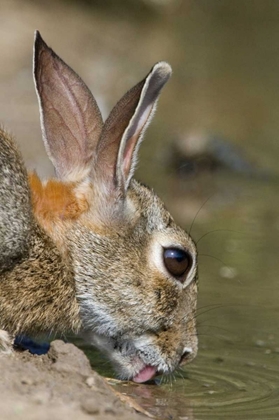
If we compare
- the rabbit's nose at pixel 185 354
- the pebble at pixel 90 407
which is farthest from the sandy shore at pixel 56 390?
the rabbit's nose at pixel 185 354

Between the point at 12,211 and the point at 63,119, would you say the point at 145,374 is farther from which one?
the point at 63,119

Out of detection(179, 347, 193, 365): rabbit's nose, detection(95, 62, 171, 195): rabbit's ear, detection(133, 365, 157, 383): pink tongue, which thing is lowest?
detection(133, 365, 157, 383): pink tongue

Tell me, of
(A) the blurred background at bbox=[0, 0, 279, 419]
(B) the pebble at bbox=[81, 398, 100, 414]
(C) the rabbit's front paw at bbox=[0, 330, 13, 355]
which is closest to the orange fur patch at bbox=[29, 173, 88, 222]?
(C) the rabbit's front paw at bbox=[0, 330, 13, 355]

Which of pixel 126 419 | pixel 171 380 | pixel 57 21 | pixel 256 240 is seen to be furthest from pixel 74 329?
pixel 57 21

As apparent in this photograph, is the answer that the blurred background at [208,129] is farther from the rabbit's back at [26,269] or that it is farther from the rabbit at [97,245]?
the rabbit's back at [26,269]

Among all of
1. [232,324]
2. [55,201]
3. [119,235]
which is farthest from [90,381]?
[232,324]

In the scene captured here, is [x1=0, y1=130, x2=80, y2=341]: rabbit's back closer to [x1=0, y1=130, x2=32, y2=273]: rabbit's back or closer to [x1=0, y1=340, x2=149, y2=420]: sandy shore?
[x1=0, y1=130, x2=32, y2=273]: rabbit's back

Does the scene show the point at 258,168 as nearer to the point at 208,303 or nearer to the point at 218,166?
the point at 218,166
